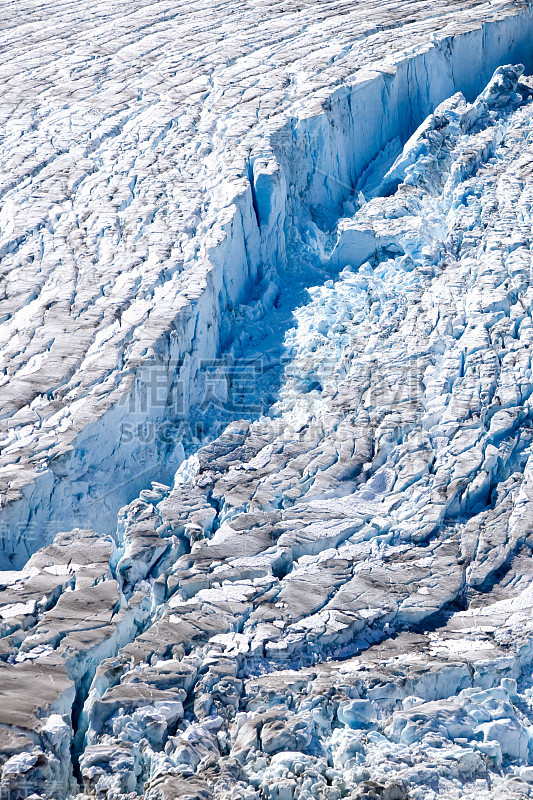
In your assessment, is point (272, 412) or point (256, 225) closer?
point (272, 412)

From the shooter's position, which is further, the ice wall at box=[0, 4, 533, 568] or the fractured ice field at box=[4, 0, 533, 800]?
the ice wall at box=[0, 4, 533, 568]

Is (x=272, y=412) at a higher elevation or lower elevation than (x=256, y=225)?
lower

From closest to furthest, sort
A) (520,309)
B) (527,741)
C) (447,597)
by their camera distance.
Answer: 1. (527,741)
2. (447,597)
3. (520,309)

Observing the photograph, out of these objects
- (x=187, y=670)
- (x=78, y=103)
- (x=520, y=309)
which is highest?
(x=78, y=103)

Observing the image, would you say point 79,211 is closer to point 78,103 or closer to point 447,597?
point 78,103

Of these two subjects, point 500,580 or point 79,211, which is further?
point 79,211

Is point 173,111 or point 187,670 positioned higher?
point 173,111

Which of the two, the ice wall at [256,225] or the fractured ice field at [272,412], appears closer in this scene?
the fractured ice field at [272,412]

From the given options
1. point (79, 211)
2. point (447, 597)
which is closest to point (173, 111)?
point (79, 211)
